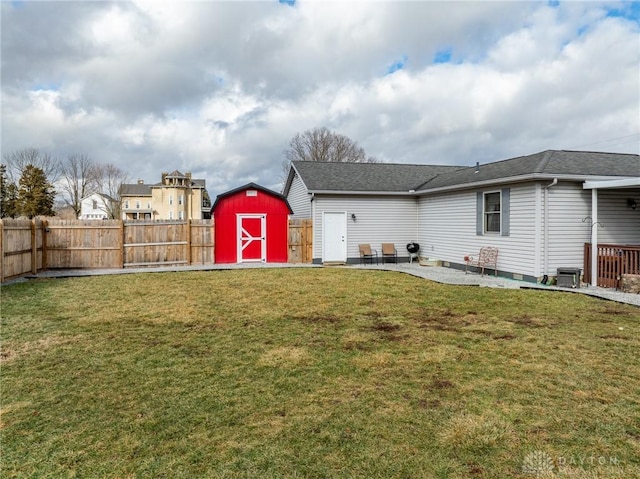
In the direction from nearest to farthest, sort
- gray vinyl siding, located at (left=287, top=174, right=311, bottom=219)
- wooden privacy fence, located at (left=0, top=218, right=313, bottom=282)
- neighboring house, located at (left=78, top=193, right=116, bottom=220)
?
1. wooden privacy fence, located at (left=0, top=218, right=313, bottom=282)
2. gray vinyl siding, located at (left=287, top=174, right=311, bottom=219)
3. neighboring house, located at (left=78, top=193, right=116, bottom=220)

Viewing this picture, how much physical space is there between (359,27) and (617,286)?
32.5 ft

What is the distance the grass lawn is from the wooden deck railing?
255 cm

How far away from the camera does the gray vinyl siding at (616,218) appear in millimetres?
10438

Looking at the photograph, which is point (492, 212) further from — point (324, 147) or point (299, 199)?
point (324, 147)

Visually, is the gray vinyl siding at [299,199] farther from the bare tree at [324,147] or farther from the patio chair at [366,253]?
the bare tree at [324,147]

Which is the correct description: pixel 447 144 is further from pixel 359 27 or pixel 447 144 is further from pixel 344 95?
pixel 359 27

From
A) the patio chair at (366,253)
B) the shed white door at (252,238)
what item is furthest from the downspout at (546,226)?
the shed white door at (252,238)

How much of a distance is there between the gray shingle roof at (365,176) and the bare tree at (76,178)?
117ft

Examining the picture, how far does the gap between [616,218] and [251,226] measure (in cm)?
1220

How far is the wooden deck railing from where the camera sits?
366 inches

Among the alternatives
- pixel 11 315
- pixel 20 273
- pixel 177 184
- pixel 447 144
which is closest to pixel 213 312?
pixel 11 315

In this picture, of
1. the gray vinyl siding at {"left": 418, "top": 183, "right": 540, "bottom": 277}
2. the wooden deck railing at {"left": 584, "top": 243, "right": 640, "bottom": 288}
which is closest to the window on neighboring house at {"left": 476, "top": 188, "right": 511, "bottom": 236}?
the gray vinyl siding at {"left": 418, "top": 183, "right": 540, "bottom": 277}

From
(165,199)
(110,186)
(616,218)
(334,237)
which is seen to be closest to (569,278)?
(616,218)

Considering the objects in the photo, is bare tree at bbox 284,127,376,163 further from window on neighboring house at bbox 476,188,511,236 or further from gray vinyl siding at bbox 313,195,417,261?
window on neighboring house at bbox 476,188,511,236
